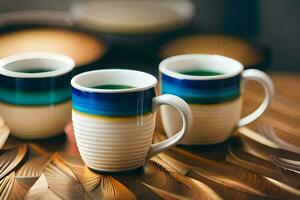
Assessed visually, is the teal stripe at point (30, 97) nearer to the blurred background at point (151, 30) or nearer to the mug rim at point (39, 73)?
the mug rim at point (39, 73)

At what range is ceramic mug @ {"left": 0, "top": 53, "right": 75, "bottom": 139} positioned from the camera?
698 millimetres

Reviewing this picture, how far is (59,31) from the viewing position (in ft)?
3.42

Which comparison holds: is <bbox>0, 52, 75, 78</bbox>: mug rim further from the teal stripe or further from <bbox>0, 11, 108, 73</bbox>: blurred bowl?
<bbox>0, 11, 108, 73</bbox>: blurred bowl

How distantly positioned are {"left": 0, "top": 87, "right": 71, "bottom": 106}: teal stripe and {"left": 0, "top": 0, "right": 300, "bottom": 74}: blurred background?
0.65 ft

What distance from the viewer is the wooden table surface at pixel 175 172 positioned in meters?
0.61

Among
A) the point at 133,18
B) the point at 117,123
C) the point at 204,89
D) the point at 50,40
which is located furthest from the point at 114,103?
the point at 133,18

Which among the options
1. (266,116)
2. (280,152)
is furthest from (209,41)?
(280,152)

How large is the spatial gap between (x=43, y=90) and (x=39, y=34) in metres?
0.35

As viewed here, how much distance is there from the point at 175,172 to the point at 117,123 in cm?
9

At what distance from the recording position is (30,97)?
70 centimetres

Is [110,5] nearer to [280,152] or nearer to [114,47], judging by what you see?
[114,47]

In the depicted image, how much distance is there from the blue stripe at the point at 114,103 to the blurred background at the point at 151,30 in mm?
287

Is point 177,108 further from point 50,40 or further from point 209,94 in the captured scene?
point 50,40

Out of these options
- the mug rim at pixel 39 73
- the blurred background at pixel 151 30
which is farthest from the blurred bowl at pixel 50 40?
the mug rim at pixel 39 73
